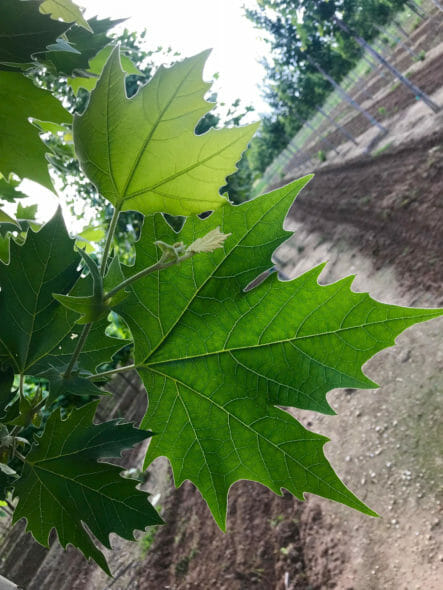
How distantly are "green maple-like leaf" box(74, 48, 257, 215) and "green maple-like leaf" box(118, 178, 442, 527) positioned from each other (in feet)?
0.13

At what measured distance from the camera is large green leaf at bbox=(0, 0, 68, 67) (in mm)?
543

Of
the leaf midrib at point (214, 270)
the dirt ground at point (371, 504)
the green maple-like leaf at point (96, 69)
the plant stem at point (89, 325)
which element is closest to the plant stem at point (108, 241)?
the plant stem at point (89, 325)

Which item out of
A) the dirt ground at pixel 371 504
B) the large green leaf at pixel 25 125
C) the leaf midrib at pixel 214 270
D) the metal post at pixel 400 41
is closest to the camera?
the leaf midrib at pixel 214 270

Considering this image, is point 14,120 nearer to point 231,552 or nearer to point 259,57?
point 231,552

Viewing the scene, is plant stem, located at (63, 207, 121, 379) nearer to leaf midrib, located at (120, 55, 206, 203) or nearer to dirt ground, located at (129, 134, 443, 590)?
leaf midrib, located at (120, 55, 206, 203)

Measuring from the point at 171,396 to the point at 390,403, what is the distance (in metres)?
4.22

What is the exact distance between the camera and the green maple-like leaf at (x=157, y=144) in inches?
18.7

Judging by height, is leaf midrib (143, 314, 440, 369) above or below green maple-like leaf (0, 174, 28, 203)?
below

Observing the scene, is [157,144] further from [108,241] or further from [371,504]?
[371,504]

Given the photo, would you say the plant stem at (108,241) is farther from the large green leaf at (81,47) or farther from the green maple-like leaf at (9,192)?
the green maple-like leaf at (9,192)

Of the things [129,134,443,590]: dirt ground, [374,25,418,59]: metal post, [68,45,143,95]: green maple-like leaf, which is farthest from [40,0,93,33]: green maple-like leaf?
[374,25,418,59]: metal post

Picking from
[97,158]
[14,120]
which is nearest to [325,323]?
[97,158]

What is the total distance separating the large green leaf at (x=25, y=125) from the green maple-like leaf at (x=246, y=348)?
30cm

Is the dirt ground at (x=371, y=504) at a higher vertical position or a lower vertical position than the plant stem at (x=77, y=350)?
lower
